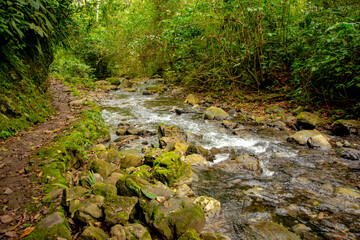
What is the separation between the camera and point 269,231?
2.71 meters

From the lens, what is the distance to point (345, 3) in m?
6.54

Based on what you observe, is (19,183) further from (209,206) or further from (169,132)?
(169,132)

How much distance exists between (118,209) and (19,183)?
152 cm

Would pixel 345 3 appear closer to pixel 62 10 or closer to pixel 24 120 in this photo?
pixel 62 10

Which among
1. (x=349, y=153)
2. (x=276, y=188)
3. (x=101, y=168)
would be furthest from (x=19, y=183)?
(x=349, y=153)

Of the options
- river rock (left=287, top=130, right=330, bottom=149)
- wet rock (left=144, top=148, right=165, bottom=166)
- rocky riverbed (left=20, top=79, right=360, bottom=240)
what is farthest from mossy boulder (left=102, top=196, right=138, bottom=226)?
river rock (left=287, top=130, right=330, bottom=149)

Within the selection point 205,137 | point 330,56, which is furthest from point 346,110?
point 205,137

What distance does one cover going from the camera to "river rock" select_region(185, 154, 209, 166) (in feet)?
15.1

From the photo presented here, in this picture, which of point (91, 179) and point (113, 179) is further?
point (113, 179)

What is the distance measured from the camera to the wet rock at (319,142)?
5.13m

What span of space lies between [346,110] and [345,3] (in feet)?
11.2

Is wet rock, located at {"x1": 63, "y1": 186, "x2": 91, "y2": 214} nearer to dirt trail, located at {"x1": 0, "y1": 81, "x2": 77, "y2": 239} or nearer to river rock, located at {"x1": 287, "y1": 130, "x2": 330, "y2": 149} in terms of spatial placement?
dirt trail, located at {"x1": 0, "y1": 81, "x2": 77, "y2": 239}

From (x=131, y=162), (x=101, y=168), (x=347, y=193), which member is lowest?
(x=347, y=193)

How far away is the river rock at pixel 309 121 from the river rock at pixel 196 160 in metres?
3.73
